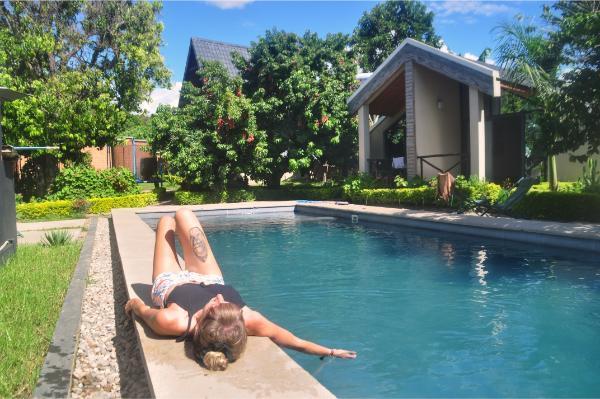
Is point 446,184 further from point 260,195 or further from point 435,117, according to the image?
point 260,195

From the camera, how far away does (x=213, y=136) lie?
17.7m

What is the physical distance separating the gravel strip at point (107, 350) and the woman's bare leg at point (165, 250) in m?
0.64

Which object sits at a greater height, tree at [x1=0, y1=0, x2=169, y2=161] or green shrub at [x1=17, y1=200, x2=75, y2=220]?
tree at [x1=0, y1=0, x2=169, y2=161]

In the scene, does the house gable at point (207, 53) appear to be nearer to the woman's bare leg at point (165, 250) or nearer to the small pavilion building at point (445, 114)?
the small pavilion building at point (445, 114)

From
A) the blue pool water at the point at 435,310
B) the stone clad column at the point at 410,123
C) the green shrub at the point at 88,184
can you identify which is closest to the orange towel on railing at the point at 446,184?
the stone clad column at the point at 410,123

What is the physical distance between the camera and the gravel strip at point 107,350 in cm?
333

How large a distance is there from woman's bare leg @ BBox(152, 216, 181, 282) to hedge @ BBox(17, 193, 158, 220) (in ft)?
41.2

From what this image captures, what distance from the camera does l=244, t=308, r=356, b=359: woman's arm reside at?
3.55 m

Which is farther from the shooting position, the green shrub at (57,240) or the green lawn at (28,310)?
the green shrub at (57,240)

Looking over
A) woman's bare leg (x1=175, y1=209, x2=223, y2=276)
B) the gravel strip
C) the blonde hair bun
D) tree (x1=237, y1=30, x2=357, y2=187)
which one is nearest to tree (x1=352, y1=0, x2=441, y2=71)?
tree (x1=237, y1=30, x2=357, y2=187)

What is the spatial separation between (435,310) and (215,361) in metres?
3.36

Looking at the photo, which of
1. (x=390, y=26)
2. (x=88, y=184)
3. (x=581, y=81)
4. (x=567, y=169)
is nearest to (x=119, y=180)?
(x=88, y=184)

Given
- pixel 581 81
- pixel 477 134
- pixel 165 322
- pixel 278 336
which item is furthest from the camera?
pixel 477 134

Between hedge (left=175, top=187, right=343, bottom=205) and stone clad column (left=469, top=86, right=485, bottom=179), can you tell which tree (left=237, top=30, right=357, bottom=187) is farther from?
stone clad column (left=469, top=86, right=485, bottom=179)
